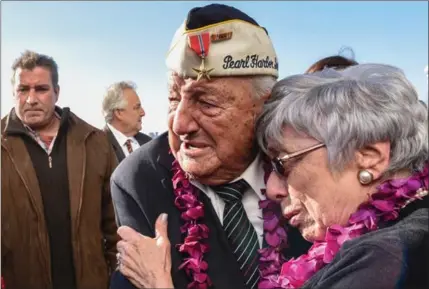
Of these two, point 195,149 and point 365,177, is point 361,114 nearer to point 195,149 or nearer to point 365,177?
point 365,177

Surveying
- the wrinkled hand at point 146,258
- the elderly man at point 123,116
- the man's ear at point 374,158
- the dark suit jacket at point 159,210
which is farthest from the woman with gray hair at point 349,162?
the elderly man at point 123,116

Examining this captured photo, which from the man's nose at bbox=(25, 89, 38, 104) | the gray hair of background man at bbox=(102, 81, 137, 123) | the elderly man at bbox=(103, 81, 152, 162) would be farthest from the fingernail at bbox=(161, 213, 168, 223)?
the gray hair of background man at bbox=(102, 81, 137, 123)

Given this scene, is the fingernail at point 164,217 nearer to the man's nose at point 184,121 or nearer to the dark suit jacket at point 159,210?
the dark suit jacket at point 159,210

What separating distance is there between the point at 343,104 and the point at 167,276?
0.75 meters

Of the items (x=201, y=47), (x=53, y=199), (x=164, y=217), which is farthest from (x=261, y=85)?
(x=53, y=199)

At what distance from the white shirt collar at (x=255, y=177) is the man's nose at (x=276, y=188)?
15 centimetres

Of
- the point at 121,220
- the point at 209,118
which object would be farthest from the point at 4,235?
the point at 209,118

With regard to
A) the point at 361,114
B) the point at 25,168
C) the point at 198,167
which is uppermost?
the point at 361,114

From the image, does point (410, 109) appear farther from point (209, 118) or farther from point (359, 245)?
point (209, 118)

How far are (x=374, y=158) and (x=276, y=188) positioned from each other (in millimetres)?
399

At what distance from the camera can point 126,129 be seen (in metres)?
5.63

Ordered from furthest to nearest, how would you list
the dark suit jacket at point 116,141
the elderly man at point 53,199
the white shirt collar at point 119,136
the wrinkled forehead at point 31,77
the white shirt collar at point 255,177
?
the white shirt collar at point 119,136
the dark suit jacket at point 116,141
the wrinkled forehead at point 31,77
the elderly man at point 53,199
the white shirt collar at point 255,177

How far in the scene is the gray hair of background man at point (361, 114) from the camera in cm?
170

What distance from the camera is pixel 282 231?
82.2 inches
